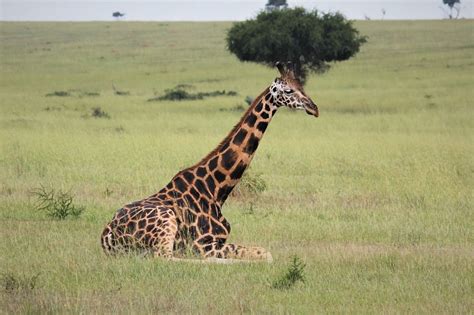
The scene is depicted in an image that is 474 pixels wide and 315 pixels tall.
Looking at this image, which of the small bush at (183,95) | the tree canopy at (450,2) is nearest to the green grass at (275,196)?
the small bush at (183,95)

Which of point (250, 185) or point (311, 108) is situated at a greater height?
point (311, 108)

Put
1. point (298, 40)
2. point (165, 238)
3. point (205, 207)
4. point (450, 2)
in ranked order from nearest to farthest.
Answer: point (165, 238) < point (205, 207) < point (298, 40) < point (450, 2)

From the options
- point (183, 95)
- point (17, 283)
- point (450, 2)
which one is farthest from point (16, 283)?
point (450, 2)

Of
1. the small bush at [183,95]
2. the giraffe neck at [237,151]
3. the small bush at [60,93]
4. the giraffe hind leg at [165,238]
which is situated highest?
the giraffe neck at [237,151]

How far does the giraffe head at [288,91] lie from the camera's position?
33.7 feet

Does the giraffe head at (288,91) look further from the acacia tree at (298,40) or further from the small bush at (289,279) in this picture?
the acacia tree at (298,40)

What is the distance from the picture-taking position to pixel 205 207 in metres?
10.3

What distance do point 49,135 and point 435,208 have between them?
555 inches

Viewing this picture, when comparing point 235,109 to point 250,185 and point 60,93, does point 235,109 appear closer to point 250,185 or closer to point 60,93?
point 60,93

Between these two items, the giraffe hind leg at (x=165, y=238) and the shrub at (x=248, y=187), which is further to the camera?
the shrub at (x=248, y=187)

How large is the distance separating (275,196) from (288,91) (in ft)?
19.6

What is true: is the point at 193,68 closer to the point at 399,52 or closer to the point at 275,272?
the point at 399,52

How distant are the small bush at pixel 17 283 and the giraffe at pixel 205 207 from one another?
1277 millimetres

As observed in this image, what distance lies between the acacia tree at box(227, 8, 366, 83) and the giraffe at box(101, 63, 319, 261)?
34.2 meters
